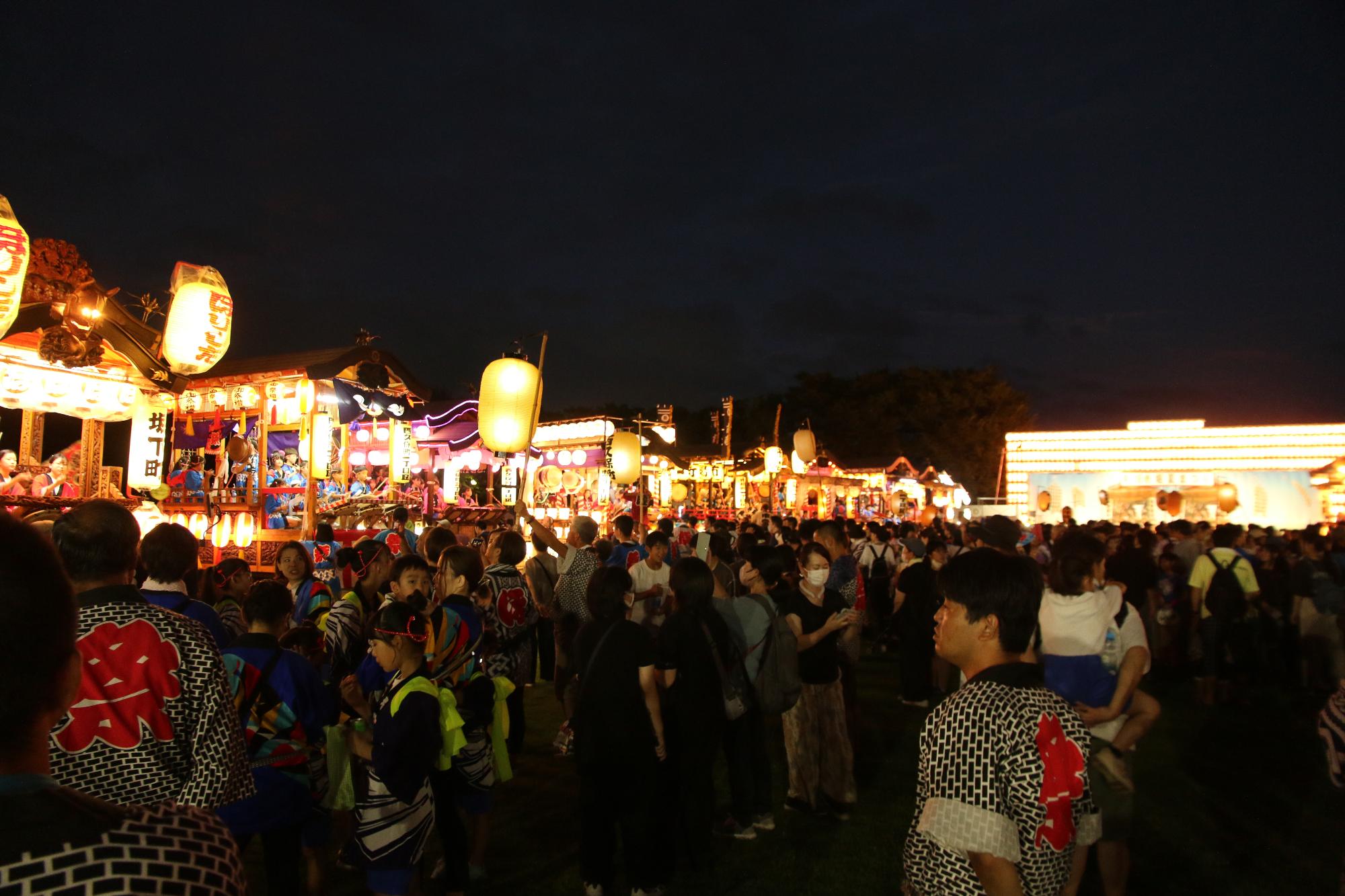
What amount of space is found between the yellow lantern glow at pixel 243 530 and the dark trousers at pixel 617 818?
28.7ft

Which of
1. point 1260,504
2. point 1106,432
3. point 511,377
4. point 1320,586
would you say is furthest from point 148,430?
point 1260,504

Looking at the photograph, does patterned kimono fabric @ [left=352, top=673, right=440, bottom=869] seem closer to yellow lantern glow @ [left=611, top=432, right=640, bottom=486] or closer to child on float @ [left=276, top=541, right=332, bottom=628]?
child on float @ [left=276, top=541, right=332, bottom=628]

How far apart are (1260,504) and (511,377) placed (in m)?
23.5

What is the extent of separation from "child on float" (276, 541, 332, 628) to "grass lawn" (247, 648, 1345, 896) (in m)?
1.37

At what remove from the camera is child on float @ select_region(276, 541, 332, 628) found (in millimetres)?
4668

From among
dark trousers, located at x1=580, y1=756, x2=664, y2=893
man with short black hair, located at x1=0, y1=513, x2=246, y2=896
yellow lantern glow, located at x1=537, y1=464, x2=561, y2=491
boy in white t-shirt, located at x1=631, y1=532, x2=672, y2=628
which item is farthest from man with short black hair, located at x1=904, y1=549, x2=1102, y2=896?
yellow lantern glow, located at x1=537, y1=464, x2=561, y2=491

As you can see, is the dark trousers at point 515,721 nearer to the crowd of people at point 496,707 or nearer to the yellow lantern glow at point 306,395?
the crowd of people at point 496,707

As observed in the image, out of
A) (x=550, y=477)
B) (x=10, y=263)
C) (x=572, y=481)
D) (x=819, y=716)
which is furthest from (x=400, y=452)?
(x=819, y=716)

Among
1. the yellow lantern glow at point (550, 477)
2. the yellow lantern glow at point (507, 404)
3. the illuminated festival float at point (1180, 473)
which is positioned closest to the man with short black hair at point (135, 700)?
the yellow lantern glow at point (507, 404)

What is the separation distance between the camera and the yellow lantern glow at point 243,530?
10.6 meters

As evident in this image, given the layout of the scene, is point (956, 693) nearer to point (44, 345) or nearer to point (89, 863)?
point (89, 863)

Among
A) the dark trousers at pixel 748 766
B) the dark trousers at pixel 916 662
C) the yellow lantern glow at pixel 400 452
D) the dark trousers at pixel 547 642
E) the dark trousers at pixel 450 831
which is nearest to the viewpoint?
the dark trousers at pixel 450 831

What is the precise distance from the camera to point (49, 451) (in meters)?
10.6

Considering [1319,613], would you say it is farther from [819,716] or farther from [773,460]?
[773,460]
